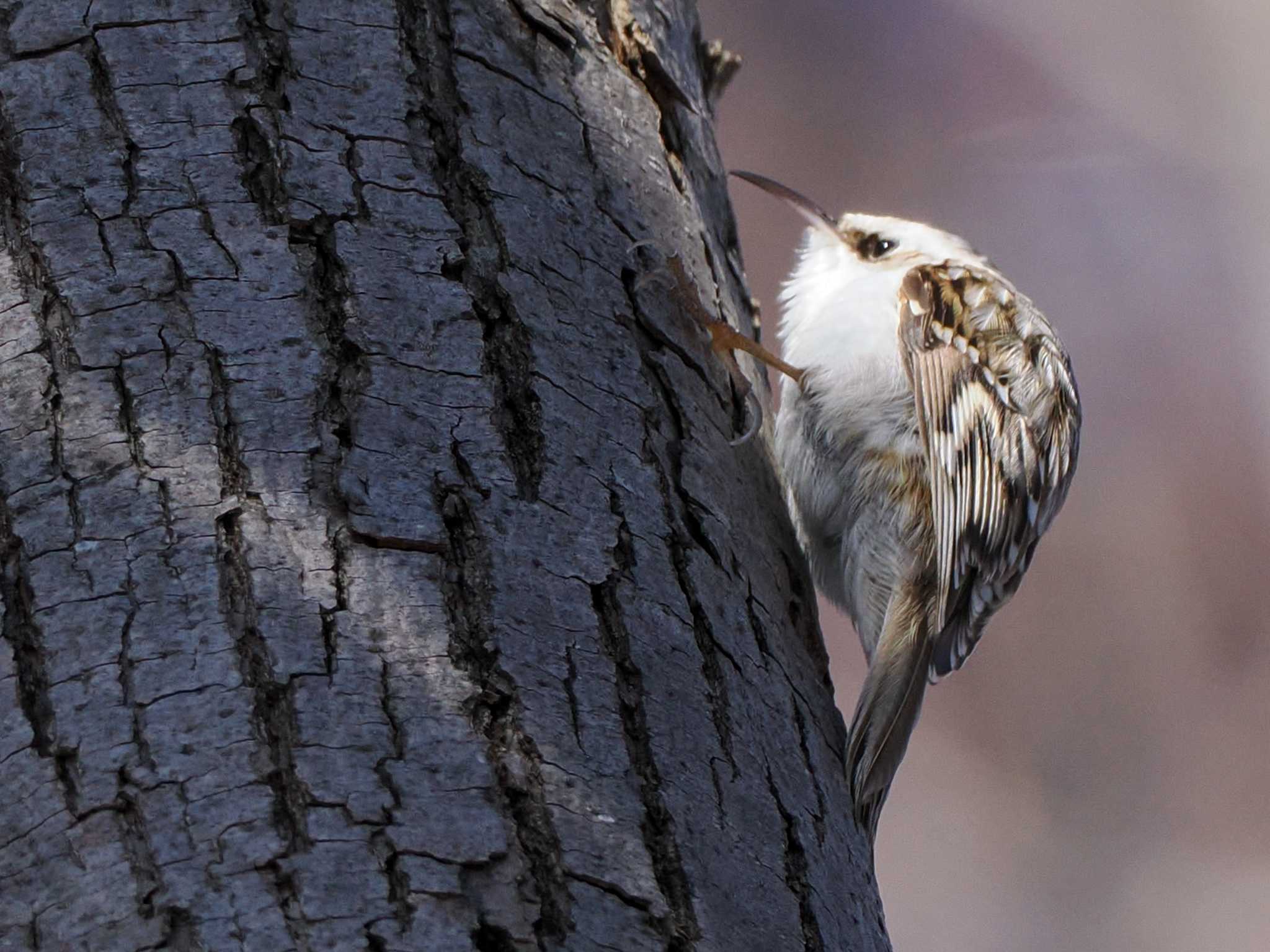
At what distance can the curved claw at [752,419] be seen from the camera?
1.79m

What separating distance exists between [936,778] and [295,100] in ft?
11.3

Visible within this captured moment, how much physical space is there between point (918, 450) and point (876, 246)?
1.97 ft

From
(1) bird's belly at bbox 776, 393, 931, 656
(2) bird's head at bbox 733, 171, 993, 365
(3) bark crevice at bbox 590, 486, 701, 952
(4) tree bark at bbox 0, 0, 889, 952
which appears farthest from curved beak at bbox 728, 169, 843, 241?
(3) bark crevice at bbox 590, 486, 701, 952

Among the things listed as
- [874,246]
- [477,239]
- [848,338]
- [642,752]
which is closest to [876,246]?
[874,246]

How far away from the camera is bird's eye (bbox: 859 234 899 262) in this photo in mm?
2871

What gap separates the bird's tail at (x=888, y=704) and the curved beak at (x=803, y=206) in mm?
903

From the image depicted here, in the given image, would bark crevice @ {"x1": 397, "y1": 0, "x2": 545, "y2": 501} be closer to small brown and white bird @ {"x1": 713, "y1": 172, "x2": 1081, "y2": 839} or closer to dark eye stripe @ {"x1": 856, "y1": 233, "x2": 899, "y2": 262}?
small brown and white bird @ {"x1": 713, "y1": 172, "x2": 1081, "y2": 839}

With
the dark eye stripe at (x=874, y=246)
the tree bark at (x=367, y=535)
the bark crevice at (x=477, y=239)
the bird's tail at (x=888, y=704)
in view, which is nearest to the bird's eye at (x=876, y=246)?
the dark eye stripe at (x=874, y=246)

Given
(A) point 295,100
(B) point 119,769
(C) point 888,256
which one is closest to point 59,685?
(B) point 119,769

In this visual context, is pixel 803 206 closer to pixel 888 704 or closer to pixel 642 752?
pixel 888 704

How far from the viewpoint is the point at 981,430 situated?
251 cm

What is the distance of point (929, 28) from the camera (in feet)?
15.1

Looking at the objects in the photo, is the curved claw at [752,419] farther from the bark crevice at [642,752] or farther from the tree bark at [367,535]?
the bark crevice at [642,752]

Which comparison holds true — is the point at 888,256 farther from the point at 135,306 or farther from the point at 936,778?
the point at 936,778
